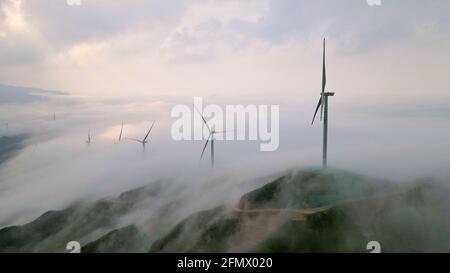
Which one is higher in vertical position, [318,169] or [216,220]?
[318,169]

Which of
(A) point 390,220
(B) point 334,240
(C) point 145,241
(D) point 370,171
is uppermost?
(D) point 370,171

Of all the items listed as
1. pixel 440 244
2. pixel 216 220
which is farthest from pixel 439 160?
pixel 216 220

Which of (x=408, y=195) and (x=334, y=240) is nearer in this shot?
(x=334, y=240)

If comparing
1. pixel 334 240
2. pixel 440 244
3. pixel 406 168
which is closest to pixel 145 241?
pixel 334 240

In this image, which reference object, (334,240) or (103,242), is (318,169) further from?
(103,242)
